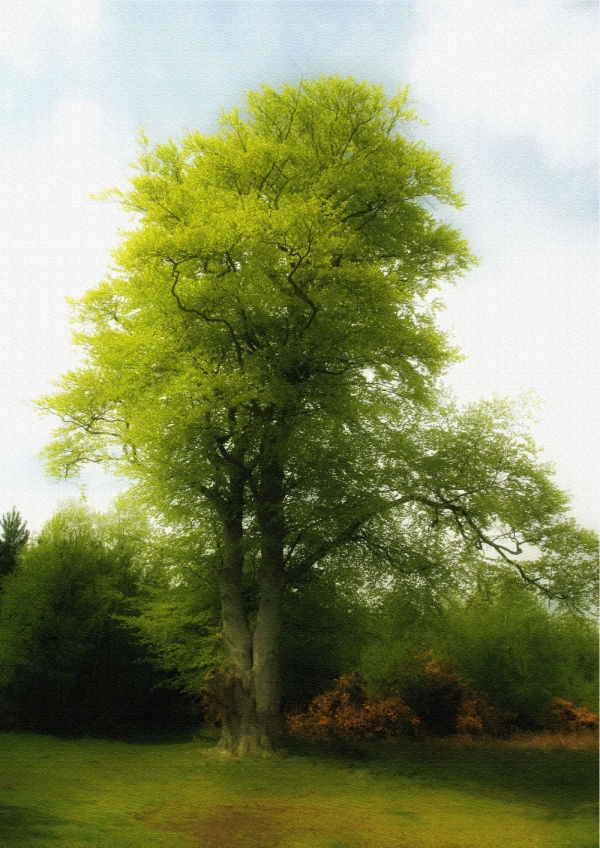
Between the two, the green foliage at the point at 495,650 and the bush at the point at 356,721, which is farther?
the bush at the point at 356,721

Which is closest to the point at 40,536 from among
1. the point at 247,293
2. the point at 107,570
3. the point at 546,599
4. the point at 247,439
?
the point at 107,570

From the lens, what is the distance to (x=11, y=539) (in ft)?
96.6

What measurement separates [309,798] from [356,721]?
6.70 metres

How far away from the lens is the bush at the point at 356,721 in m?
18.1

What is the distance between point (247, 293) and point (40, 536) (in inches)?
504

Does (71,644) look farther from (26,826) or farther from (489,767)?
(489,767)

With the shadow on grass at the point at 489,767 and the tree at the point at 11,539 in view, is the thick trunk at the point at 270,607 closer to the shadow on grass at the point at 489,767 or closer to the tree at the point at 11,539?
the shadow on grass at the point at 489,767

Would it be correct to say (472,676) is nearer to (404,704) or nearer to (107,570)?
(404,704)

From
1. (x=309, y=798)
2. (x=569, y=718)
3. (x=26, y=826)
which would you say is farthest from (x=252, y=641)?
(x=569, y=718)

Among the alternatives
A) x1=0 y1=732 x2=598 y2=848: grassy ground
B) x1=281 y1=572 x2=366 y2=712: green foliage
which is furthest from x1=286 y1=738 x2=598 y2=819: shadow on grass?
x1=281 y1=572 x2=366 y2=712: green foliage

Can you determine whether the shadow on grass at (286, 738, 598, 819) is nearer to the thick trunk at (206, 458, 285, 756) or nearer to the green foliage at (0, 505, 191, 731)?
the thick trunk at (206, 458, 285, 756)

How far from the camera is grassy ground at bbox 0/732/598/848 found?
9.29m

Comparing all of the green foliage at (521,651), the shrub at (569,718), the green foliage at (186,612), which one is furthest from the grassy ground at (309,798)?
the green foliage at (186,612)

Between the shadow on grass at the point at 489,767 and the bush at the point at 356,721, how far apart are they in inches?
19.1
